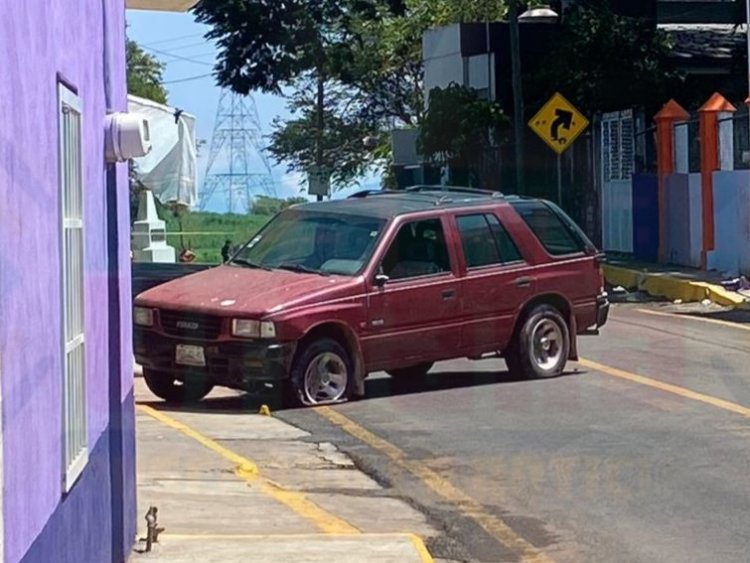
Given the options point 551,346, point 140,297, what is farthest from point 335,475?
point 551,346

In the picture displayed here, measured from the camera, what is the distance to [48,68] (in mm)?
5012

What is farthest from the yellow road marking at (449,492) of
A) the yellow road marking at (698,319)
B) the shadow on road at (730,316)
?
the shadow on road at (730,316)

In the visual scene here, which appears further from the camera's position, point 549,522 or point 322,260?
point 322,260

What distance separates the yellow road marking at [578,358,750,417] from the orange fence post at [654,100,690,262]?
13.7 meters

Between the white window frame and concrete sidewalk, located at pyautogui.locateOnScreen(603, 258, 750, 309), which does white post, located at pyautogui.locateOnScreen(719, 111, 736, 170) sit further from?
the white window frame

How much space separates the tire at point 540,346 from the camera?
14.7 metres

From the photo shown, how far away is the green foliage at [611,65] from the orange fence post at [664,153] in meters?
4.32

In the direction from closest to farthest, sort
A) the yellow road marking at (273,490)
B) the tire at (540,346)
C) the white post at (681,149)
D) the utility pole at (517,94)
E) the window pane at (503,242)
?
the yellow road marking at (273,490) < the window pane at (503,242) < the tire at (540,346) < the white post at (681,149) < the utility pole at (517,94)

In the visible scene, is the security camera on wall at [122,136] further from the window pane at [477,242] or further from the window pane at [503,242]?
the window pane at [503,242]

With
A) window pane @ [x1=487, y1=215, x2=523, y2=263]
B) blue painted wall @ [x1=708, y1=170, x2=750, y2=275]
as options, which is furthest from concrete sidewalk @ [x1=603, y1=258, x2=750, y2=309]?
window pane @ [x1=487, y1=215, x2=523, y2=263]

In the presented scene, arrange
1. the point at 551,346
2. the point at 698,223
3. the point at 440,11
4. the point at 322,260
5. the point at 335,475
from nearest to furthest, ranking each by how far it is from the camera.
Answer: the point at 335,475, the point at 322,260, the point at 551,346, the point at 698,223, the point at 440,11

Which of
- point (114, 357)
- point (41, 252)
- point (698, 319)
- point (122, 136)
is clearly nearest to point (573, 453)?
point (114, 357)

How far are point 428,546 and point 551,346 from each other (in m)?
6.59

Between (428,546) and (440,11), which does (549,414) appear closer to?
(428,546)
